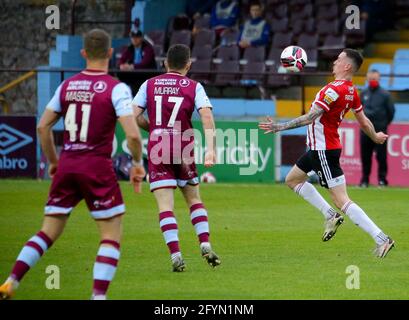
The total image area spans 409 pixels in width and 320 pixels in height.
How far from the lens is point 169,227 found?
11.3 m

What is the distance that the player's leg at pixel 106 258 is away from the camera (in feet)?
29.3

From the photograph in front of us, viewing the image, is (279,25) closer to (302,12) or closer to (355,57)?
(302,12)

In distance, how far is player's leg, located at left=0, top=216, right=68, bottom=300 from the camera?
9.07 m

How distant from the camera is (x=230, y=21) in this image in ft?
89.9

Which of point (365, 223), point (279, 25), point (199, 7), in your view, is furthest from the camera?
point (199, 7)

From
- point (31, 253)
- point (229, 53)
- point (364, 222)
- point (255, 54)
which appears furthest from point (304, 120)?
point (229, 53)

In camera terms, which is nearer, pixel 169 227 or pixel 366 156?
pixel 169 227

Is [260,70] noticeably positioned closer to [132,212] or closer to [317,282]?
[132,212]

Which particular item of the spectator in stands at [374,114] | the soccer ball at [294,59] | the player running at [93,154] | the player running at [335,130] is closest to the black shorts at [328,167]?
the player running at [335,130]

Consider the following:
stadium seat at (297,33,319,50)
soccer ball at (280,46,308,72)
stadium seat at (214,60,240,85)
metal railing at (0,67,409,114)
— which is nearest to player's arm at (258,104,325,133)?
soccer ball at (280,46,308,72)

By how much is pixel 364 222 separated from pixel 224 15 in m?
16.0

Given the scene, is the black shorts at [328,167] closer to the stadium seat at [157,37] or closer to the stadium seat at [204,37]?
the stadium seat at [204,37]

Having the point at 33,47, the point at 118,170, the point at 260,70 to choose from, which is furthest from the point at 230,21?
the point at 118,170
